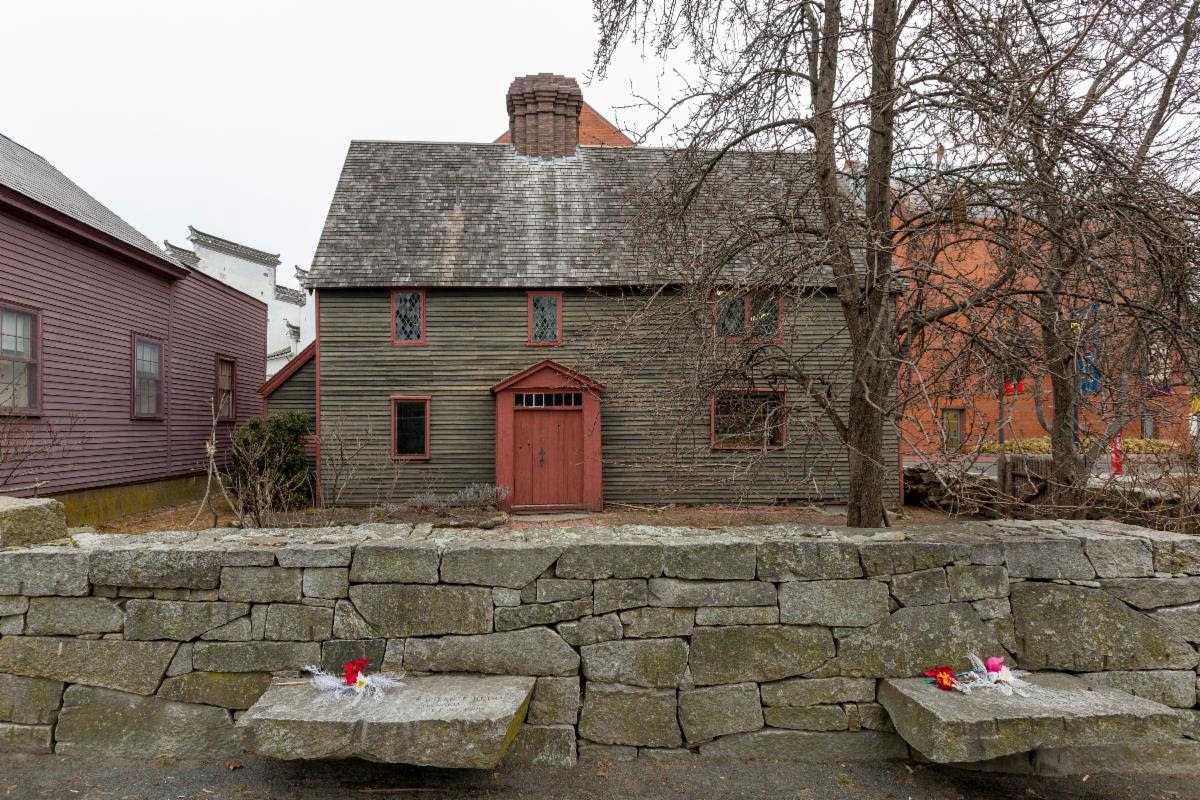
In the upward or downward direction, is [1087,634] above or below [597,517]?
above

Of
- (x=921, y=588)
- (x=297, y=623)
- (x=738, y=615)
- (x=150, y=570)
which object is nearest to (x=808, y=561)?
(x=738, y=615)

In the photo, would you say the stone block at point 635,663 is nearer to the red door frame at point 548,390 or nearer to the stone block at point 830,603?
the stone block at point 830,603

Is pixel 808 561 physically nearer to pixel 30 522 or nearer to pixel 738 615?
pixel 738 615

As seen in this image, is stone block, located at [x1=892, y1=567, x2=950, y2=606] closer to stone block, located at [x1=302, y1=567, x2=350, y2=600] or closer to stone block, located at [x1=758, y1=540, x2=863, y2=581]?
stone block, located at [x1=758, y1=540, x2=863, y2=581]

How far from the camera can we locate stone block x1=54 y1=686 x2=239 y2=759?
13.4ft

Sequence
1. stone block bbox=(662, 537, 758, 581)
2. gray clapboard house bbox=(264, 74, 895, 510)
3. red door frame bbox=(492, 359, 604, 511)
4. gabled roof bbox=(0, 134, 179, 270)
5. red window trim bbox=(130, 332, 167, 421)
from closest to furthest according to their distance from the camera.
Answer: stone block bbox=(662, 537, 758, 581) → gabled roof bbox=(0, 134, 179, 270) → red window trim bbox=(130, 332, 167, 421) → red door frame bbox=(492, 359, 604, 511) → gray clapboard house bbox=(264, 74, 895, 510)

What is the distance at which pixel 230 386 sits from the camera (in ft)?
59.8

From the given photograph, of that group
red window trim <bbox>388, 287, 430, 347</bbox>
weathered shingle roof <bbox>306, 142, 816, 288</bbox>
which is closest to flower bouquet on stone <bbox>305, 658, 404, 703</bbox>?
weathered shingle roof <bbox>306, 142, 816, 288</bbox>

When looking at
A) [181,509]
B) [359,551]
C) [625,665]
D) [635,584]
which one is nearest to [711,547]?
[635,584]

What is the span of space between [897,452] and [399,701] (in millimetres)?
13320

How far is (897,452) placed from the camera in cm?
1484

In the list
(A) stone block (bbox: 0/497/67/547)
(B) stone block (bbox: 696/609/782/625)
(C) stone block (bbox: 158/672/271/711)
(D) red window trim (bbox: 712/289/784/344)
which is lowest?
(C) stone block (bbox: 158/672/271/711)

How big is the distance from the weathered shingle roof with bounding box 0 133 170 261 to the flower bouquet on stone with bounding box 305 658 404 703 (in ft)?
35.9

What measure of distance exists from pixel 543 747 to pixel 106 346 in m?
13.3
